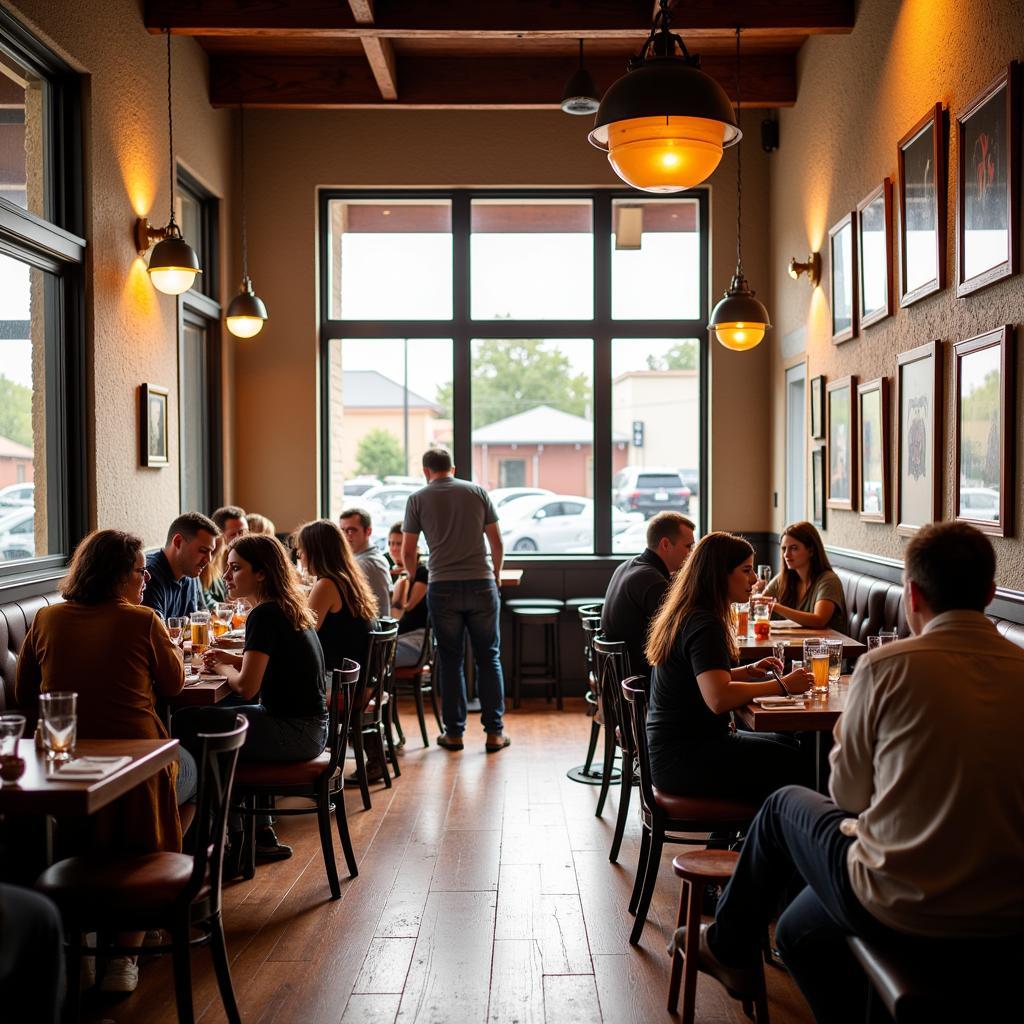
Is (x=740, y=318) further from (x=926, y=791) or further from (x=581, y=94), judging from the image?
(x=926, y=791)

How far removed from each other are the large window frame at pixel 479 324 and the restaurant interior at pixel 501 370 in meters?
0.03

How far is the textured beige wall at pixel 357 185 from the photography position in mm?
8102

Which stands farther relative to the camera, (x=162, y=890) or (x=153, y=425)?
(x=153, y=425)

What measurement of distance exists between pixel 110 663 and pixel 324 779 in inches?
40.3

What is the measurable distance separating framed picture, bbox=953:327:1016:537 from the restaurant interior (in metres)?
0.02

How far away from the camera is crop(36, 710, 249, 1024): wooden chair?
2.68m

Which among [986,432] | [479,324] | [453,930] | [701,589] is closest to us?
[701,589]

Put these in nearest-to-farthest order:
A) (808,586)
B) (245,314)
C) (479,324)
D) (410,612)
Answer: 1. (808,586)
2. (410,612)
3. (245,314)
4. (479,324)

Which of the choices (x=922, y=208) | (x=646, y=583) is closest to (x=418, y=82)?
(x=922, y=208)

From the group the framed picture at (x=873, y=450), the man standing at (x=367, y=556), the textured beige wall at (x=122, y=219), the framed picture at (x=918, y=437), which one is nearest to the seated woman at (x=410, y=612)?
the man standing at (x=367, y=556)

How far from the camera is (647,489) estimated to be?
27.7 feet

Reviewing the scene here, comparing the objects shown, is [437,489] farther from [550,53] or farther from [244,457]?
[550,53]

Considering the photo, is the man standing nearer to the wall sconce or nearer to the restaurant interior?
the restaurant interior

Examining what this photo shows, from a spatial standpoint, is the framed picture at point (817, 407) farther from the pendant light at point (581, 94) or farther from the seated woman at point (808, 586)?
the pendant light at point (581, 94)
